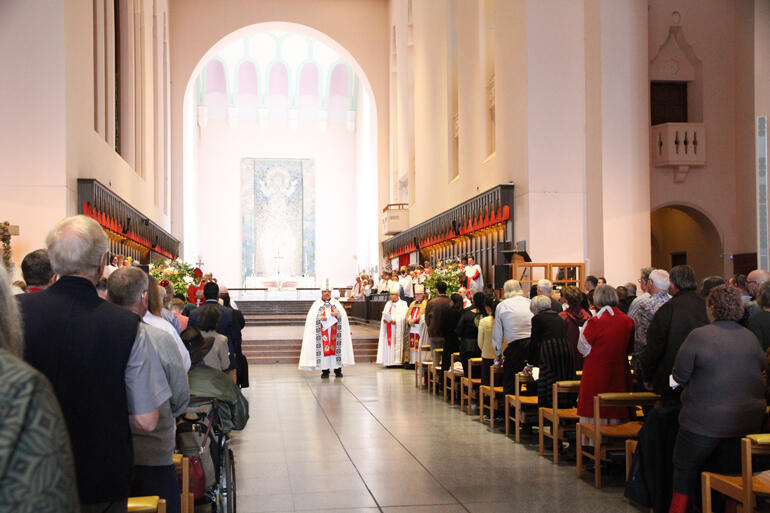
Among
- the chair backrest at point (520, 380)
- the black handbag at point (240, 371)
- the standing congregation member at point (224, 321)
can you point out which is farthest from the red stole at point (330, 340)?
the chair backrest at point (520, 380)

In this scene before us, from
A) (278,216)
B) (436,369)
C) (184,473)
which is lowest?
(436,369)

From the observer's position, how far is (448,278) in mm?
14383

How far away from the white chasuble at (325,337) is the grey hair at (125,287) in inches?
406

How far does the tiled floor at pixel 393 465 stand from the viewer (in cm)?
576

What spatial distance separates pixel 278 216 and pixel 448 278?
23783 mm

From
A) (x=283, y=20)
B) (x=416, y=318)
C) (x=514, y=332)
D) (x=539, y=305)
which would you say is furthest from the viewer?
(x=283, y=20)

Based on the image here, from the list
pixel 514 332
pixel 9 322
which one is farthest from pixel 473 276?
pixel 9 322

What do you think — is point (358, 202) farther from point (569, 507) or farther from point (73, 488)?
point (73, 488)

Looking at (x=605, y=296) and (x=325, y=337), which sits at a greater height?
(x=605, y=296)

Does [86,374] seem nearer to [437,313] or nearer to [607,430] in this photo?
[607,430]

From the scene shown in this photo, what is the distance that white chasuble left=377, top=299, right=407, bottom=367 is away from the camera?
1533 centimetres

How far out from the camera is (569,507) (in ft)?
18.2

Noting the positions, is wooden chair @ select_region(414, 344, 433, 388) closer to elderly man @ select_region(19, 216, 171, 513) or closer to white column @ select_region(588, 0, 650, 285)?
white column @ select_region(588, 0, 650, 285)

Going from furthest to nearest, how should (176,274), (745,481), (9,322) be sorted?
(176,274) < (745,481) < (9,322)
